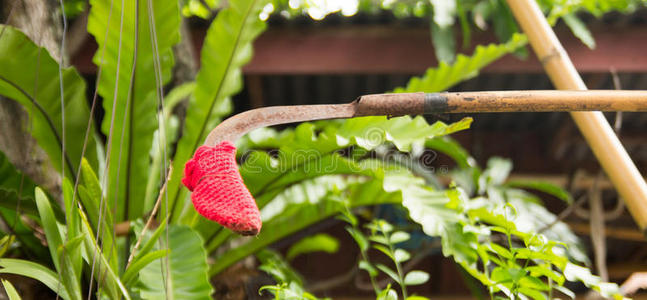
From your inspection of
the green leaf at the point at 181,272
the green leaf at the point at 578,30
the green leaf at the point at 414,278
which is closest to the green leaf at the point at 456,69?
the green leaf at the point at 578,30

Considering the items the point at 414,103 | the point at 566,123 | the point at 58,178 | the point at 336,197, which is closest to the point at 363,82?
the point at 566,123

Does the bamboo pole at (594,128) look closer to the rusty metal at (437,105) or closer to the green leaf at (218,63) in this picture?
the rusty metal at (437,105)

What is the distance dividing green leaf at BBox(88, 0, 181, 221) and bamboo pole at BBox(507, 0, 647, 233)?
25.0 inches

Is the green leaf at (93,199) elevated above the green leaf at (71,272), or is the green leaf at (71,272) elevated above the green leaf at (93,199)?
the green leaf at (93,199)

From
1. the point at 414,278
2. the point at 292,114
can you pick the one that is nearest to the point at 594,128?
the point at 414,278

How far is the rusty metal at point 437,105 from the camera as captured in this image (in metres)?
0.43

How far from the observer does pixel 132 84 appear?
3.00 ft

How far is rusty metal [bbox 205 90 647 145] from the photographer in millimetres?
427

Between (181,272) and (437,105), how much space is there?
0.48 metres

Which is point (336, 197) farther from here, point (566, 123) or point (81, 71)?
point (566, 123)

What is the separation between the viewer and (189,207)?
3.06ft

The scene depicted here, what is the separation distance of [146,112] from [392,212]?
4.88 ft

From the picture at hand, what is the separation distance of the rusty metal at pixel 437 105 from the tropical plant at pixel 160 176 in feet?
0.36

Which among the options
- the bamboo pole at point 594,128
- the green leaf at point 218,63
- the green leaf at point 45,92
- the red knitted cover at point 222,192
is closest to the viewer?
the red knitted cover at point 222,192
